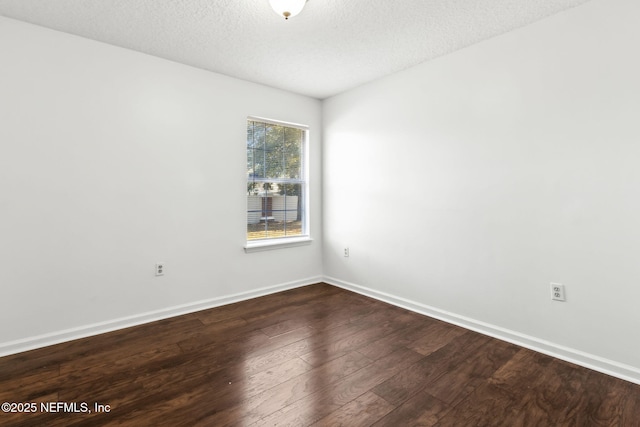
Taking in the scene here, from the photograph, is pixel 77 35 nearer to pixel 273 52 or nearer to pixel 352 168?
pixel 273 52

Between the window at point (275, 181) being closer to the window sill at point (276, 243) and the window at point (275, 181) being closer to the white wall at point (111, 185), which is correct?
the window sill at point (276, 243)

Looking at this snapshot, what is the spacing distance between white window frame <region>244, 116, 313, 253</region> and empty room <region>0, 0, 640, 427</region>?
9 centimetres

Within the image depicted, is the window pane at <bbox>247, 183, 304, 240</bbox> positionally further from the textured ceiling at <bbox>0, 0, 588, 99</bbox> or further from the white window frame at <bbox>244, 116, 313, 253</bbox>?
the textured ceiling at <bbox>0, 0, 588, 99</bbox>

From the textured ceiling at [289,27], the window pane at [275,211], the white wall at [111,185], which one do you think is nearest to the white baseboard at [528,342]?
the window pane at [275,211]

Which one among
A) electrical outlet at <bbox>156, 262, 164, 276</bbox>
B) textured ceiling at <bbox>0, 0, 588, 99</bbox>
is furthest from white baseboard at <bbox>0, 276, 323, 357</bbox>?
textured ceiling at <bbox>0, 0, 588, 99</bbox>

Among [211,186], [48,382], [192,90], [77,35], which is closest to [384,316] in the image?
[211,186]

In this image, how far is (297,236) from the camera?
4.09m

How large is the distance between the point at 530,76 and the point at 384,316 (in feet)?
7.92

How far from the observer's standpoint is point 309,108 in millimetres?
4051

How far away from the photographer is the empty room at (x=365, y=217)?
1860 millimetres

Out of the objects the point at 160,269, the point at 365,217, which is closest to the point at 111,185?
the point at 160,269

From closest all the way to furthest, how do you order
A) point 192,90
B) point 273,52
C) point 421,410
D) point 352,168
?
point 421,410 → point 273,52 → point 192,90 → point 352,168

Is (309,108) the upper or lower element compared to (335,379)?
upper

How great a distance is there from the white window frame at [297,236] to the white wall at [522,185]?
2.97 feet
